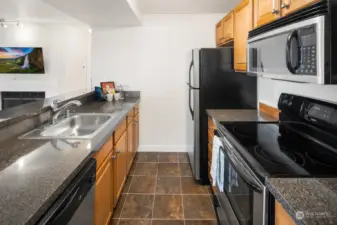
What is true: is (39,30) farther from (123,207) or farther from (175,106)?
(123,207)

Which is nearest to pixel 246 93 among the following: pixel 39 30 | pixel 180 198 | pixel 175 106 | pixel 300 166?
pixel 180 198

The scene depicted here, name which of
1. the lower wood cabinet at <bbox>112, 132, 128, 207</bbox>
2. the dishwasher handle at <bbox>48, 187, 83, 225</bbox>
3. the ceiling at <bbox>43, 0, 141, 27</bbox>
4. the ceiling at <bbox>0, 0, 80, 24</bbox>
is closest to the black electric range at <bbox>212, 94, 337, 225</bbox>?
the dishwasher handle at <bbox>48, 187, 83, 225</bbox>

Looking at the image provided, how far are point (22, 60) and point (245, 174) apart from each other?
6042mm

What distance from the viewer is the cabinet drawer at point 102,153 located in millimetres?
1822

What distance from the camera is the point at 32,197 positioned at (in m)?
0.98

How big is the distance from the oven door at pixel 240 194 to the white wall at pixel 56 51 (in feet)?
16.3

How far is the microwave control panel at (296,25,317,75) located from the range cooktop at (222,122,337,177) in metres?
0.42

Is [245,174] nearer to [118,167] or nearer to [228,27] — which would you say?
[118,167]

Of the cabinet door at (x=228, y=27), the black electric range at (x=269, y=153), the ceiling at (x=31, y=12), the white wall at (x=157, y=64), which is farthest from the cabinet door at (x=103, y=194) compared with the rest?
the ceiling at (x=31, y=12)

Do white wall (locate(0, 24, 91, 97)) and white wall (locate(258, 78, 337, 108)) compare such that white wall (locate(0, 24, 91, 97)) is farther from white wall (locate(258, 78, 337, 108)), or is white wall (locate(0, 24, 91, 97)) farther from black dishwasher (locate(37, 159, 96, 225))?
black dishwasher (locate(37, 159, 96, 225))

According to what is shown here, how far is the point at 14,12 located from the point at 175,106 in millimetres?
3140

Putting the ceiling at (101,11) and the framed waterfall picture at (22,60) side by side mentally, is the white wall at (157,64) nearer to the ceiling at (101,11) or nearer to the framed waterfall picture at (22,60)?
the ceiling at (101,11)

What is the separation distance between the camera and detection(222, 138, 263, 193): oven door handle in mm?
1231

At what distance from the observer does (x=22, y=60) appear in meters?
6.17
